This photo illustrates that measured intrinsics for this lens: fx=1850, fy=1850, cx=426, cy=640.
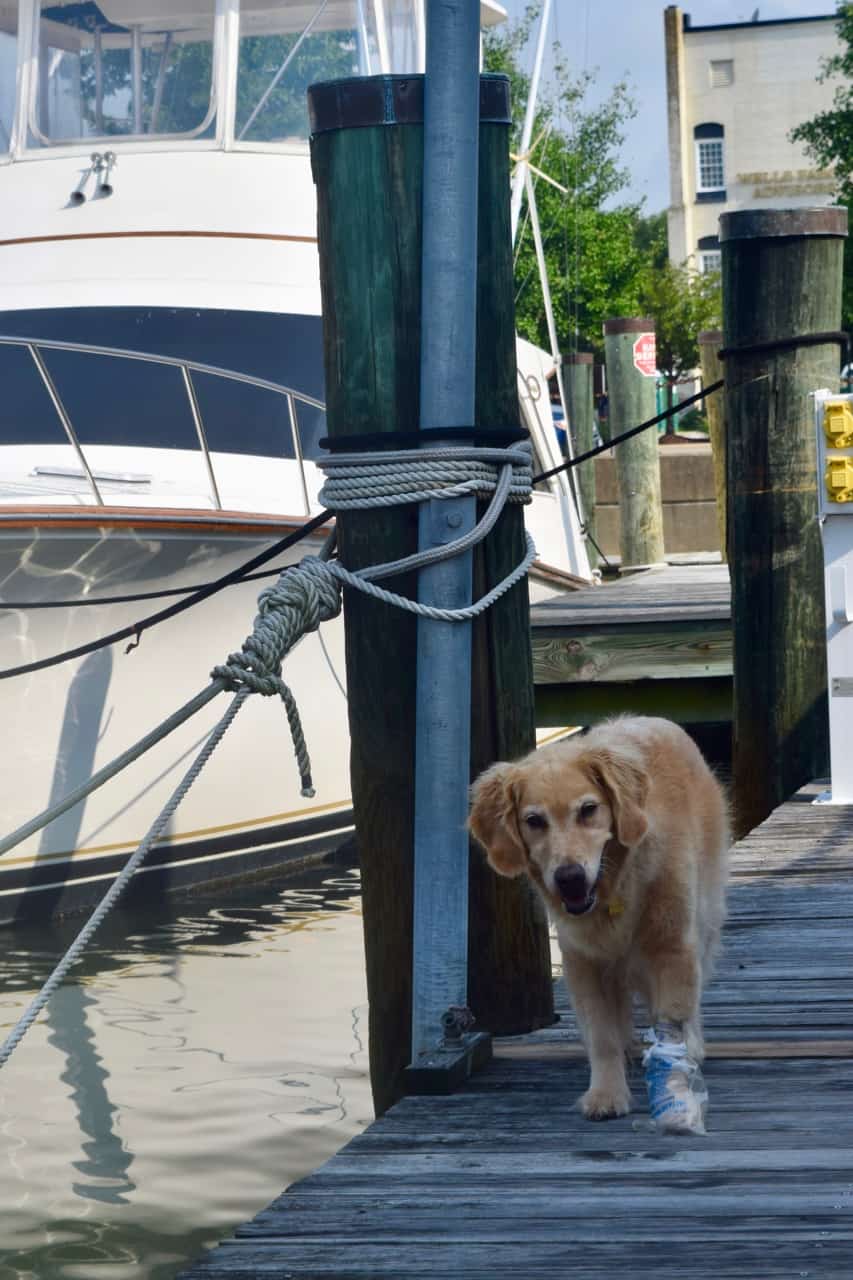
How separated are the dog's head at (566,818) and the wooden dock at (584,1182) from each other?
400mm

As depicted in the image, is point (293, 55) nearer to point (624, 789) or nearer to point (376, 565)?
point (376, 565)

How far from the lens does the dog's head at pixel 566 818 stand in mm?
3145

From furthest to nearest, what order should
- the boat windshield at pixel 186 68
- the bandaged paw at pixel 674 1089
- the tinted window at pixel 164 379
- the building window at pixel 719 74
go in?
1. the building window at pixel 719 74
2. the boat windshield at pixel 186 68
3. the tinted window at pixel 164 379
4. the bandaged paw at pixel 674 1089

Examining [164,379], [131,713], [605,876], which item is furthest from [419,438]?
[164,379]

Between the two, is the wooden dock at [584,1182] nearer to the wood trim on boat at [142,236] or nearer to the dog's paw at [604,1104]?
the dog's paw at [604,1104]

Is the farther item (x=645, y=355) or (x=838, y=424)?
(x=645, y=355)

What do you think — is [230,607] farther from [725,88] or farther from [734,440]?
[725,88]

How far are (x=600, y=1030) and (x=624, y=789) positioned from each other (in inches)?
17.1

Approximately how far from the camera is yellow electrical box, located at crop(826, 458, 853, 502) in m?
6.09

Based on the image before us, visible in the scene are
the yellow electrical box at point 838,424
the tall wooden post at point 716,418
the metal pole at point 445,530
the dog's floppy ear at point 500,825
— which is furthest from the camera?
the tall wooden post at point 716,418

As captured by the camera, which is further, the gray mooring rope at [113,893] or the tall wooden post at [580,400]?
the tall wooden post at [580,400]

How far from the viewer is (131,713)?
857cm

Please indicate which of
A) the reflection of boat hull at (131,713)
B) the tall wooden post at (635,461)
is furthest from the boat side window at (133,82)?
the tall wooden post at (635,461)

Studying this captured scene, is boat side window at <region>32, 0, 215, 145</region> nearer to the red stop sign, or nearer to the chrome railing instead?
the chrome railing
